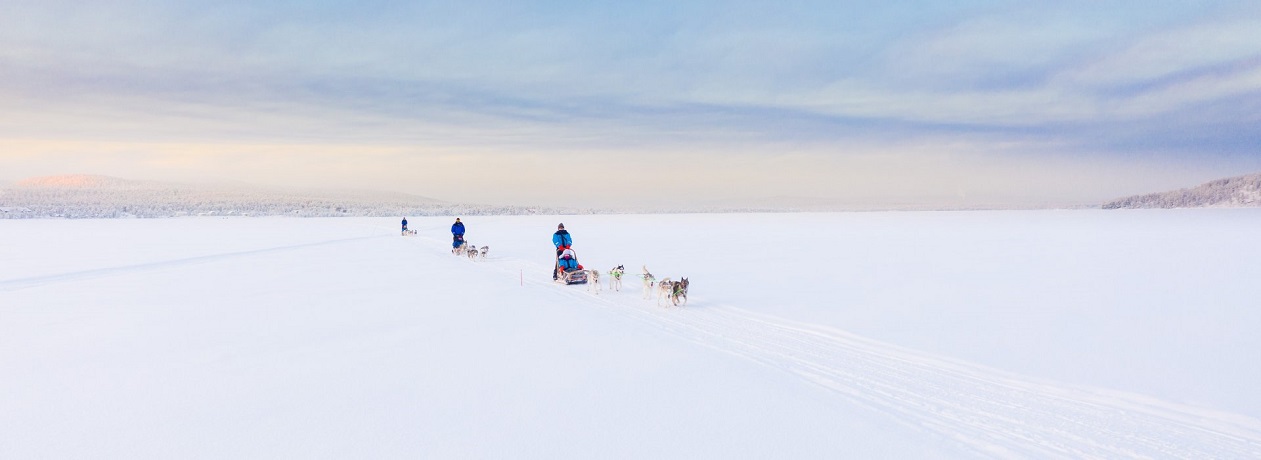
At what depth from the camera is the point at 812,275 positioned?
13625 mm

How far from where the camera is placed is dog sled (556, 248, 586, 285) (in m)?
11.9

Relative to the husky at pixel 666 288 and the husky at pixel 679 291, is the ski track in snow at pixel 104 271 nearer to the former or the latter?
the husky at pixel 666 288

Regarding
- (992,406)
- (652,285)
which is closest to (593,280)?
(652,285)

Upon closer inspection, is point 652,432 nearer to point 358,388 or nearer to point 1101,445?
point 358,388

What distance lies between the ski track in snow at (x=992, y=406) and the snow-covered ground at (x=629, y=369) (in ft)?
0.09

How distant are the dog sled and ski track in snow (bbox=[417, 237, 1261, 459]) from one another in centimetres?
482

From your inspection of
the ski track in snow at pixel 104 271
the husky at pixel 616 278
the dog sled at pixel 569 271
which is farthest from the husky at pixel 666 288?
the ski track in snow at pixel 104 271

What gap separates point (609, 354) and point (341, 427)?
271cm

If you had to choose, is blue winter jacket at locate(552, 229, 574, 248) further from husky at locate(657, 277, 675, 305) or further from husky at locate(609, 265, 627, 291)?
husky at locate(657, 277, 675, 305)

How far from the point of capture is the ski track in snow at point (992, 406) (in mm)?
4082

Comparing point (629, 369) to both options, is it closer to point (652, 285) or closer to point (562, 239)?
point (652, 285)

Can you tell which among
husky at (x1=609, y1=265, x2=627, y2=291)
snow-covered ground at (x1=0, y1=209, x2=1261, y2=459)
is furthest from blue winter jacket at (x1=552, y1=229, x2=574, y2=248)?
husky at (x1=609, y1=265, x2=627, y2=291)

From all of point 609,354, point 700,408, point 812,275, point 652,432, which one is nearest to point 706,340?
point 609,354

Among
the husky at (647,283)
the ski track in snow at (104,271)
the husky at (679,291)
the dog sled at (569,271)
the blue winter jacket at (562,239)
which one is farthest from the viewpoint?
the blue winter jacket at (562,239)
